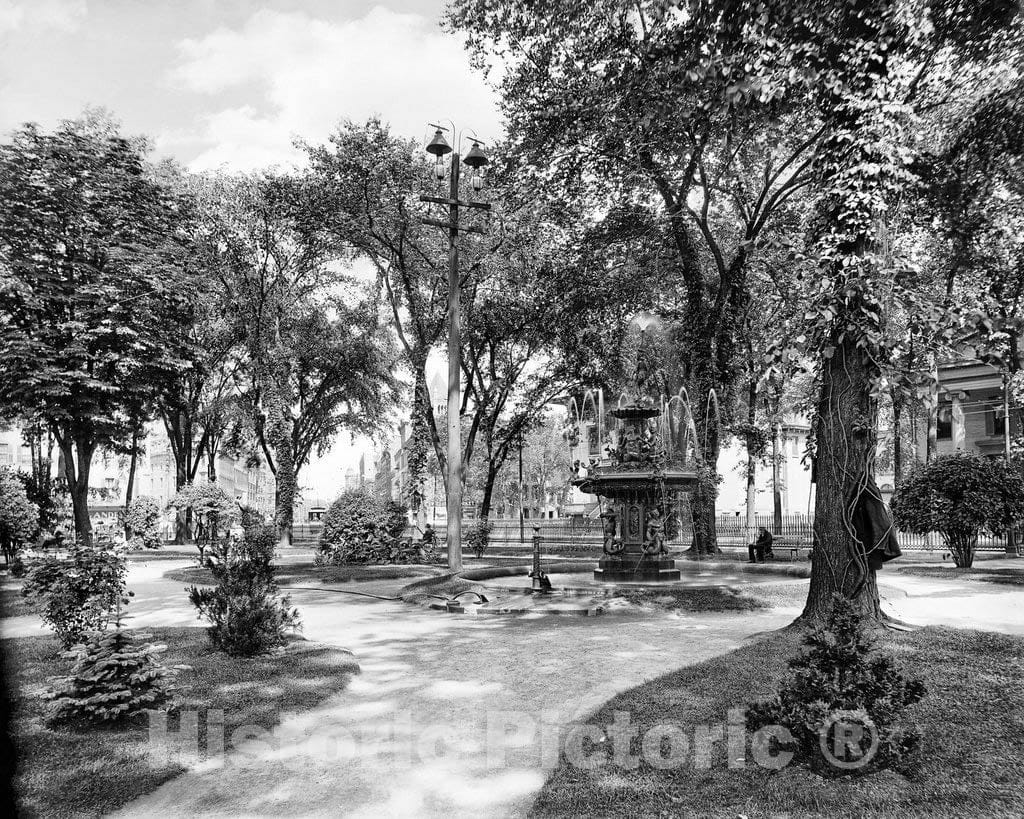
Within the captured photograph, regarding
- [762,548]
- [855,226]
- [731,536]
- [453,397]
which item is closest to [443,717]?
[855,226]

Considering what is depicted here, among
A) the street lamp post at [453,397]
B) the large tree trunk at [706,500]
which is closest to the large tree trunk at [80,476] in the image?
the street lamp post at [453,397]

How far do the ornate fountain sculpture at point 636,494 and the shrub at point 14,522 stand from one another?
13441 mm

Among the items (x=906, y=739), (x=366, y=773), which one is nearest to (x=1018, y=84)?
(x=906, y=739)

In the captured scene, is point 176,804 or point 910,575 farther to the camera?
point 910,575

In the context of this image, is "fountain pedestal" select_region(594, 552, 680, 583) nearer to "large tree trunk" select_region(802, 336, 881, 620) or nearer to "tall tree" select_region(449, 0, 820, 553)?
"tall tree" select_region(449, 0, 820, 553)

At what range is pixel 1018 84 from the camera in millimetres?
8969

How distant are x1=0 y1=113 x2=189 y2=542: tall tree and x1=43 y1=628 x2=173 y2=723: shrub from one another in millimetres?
14412

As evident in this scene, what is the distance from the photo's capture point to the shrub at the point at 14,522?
54.0 feet

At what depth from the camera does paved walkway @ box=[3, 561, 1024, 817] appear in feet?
13.9

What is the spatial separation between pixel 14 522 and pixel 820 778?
18.6m

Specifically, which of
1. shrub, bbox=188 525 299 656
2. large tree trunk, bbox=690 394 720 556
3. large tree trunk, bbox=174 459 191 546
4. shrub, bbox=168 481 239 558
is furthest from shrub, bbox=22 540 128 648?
large tree trunk, bbox=174 459 191 546

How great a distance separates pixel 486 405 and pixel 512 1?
19280 millimetres

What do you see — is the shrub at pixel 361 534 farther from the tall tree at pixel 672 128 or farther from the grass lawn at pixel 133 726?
the grass lawn at pixel 133 726

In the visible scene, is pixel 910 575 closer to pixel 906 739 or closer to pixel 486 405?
pixel 906 739
